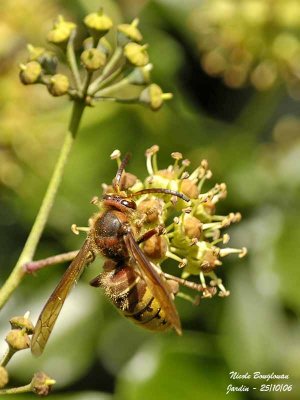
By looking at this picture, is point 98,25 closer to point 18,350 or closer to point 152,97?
point 152,97

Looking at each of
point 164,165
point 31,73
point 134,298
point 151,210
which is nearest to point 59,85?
point 31,73

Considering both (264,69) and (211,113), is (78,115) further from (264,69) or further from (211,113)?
(211,113)

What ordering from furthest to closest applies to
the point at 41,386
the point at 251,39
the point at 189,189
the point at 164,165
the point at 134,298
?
1. the point at 251,39
2. the point at 164,165
3. the point at 189,189
4. the point at 134,298
5. the point at 41,386

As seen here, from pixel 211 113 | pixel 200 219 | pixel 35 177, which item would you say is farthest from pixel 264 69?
pixel 200 219

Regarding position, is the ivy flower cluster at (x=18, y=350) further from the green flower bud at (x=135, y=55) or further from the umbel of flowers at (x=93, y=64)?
the green flower bud at (x=135, y=55)

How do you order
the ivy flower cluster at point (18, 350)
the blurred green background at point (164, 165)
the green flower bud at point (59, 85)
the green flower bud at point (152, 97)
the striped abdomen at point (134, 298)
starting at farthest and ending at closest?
the blurred green background at point (164, 165) → the green flower bud at point (152, 97) → the green flower bud at point (59, 85) → the striped abdomen at point (134, 298) → the ivy flower cluster at point (18, 350)

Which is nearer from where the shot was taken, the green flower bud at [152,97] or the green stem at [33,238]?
the green stem at [33,238]

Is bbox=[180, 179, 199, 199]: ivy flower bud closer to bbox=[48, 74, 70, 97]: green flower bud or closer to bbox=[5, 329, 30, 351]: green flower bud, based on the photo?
bbox=[48, 74, 70, 97]: green flower bud

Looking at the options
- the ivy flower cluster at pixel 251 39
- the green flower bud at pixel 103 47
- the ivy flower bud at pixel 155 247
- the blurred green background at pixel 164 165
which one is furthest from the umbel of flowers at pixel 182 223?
the ivy flower cluster at pixel 251 39
